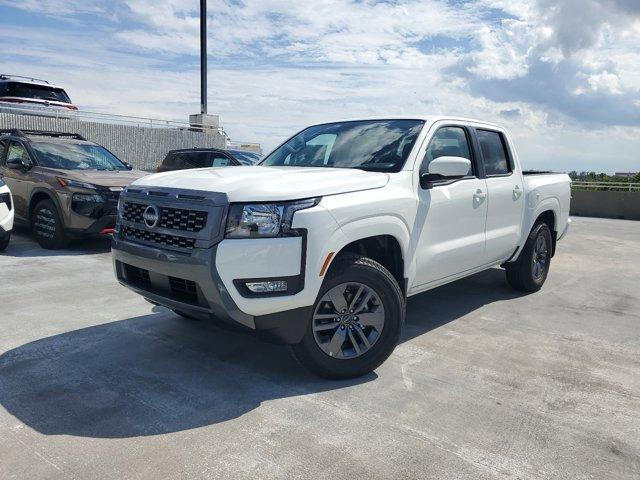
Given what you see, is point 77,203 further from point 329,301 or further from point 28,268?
point 329,301

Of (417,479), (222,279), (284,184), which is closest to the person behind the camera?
(417,479)

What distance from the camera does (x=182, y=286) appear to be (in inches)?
136

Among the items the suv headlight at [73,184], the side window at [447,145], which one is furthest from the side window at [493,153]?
the suv headlight at [73,184]

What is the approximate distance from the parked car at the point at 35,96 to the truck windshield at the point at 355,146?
1412 cm

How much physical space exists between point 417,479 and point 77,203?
21.4 ft

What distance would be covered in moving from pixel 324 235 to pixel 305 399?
1010mm

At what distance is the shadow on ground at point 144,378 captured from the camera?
10.2 feet

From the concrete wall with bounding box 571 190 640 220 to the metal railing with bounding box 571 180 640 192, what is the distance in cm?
72

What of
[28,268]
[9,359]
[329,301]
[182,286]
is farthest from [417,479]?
[28,268]

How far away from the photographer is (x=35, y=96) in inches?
672

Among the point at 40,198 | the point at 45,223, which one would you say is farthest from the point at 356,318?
the point at 40,198

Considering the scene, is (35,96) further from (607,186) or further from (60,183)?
(607,186)

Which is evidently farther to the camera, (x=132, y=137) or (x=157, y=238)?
(x=132, y=137)

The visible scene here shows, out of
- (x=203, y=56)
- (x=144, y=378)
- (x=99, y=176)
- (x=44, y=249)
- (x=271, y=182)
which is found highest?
(x=203, y=56)
